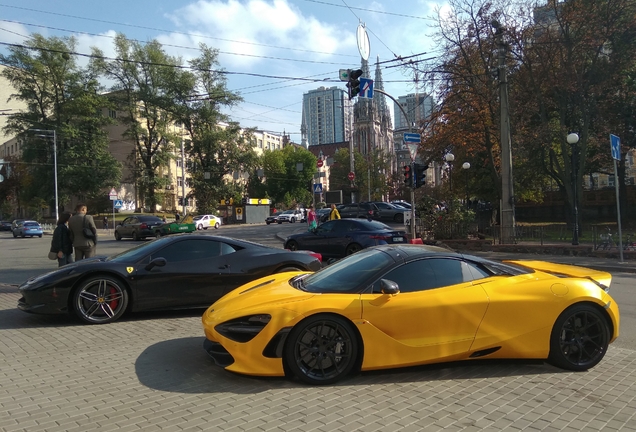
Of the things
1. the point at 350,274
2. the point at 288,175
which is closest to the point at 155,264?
the point at 350,274

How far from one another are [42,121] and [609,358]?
62.4m

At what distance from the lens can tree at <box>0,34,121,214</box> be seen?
54.4 meters

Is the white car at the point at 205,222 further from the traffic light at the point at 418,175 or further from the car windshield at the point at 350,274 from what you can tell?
the car windshield at the point at 350,274

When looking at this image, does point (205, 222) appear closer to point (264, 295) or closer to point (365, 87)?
point (365, 87)

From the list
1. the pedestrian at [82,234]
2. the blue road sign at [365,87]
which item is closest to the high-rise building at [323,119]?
the blue road sign at [365,87]

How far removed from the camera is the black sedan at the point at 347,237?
50.4 ft

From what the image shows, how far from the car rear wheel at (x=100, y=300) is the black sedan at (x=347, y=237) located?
29.6 feet

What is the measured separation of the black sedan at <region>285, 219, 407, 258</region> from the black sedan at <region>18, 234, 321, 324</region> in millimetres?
7443

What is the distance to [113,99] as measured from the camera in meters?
59.7

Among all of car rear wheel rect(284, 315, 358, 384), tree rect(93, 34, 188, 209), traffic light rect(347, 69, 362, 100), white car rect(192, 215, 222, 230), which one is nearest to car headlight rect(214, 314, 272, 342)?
car rear wheel rect(284, 315, 358, 384)

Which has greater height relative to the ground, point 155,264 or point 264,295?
point 155,264

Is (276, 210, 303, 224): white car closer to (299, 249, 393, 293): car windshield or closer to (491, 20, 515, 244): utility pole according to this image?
(491, 20, 515, 244): utility pole

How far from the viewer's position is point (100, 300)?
7.10 meters

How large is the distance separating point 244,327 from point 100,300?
11.8 feet
